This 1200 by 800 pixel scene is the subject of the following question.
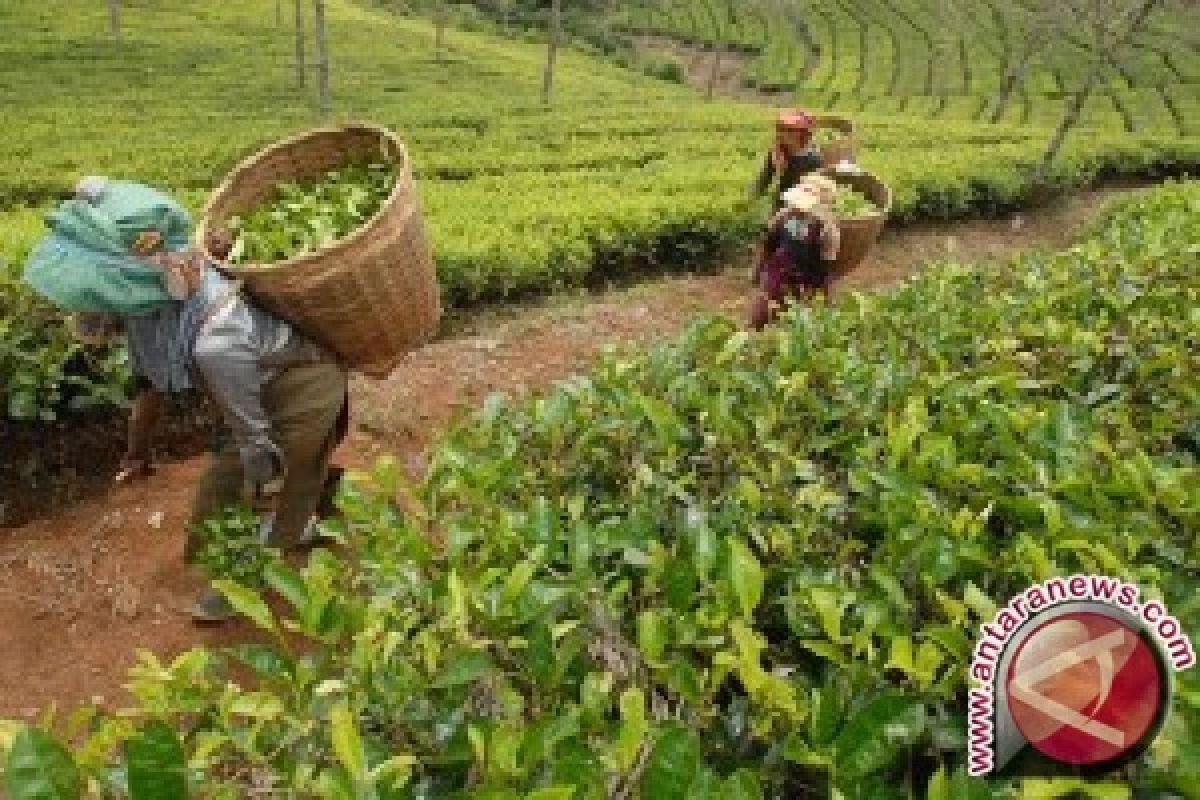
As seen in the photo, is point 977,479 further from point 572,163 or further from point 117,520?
point 572,163

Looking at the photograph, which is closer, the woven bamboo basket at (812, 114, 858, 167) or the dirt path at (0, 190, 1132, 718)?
the dirt path at (0, 190, 1132, 718)

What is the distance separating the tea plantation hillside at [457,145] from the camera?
24.2 feet

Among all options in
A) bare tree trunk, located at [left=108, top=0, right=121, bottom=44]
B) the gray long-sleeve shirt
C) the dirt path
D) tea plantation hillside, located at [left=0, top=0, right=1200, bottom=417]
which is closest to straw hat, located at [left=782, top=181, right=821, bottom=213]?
the dirt path

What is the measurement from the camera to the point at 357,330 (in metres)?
3.37

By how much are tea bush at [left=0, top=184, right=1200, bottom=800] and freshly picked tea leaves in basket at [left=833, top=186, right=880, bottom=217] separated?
162 inches

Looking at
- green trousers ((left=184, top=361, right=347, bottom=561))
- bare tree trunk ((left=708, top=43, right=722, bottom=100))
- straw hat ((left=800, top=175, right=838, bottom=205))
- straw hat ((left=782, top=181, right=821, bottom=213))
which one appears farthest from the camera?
bare tree trunk ((left=708, top=43, right=722, bottom=100))

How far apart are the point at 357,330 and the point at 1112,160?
51.6 ft

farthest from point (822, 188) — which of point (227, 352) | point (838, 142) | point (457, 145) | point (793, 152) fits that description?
point (457, 145)

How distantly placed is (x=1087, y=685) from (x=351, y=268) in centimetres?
254

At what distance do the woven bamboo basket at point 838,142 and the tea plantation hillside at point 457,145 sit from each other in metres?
0.84

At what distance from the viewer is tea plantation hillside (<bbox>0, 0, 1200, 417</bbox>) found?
739cm

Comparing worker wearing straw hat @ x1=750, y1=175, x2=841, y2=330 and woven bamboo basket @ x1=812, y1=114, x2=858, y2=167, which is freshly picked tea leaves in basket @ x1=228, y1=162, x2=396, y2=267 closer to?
worker wearing straw hat @ x1=750, y1=175, x2=841, y2=330

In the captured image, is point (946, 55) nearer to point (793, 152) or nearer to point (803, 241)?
point (793, 152)

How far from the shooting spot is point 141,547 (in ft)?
13.0
